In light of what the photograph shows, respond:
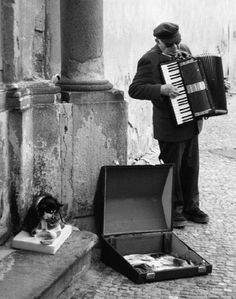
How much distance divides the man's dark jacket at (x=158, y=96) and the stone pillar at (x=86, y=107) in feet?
0.81

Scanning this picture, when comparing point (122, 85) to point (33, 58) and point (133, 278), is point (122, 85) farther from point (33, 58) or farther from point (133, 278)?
point (133, 278)

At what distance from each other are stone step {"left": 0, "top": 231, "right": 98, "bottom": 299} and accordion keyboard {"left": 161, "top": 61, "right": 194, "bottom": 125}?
1.22 m

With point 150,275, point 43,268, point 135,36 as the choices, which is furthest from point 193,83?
point 135,36

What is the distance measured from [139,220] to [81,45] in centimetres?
135

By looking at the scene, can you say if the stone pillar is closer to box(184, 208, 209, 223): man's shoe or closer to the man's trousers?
the man's trousers

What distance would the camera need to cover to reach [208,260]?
4238 millimetres

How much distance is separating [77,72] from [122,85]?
7.62 ft

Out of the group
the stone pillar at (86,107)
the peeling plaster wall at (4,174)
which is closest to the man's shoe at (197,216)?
the stone pillar at (86,107)

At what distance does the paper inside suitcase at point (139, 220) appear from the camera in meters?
4.10

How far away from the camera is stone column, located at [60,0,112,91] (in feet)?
14.2

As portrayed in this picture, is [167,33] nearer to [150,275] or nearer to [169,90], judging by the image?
[169,90]

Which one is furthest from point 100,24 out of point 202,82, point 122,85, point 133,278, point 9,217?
point 122,85

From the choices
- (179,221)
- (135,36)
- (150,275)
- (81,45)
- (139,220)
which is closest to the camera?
(150,275)

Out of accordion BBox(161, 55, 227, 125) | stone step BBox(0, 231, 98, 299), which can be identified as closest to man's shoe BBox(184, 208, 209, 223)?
accordion BBox(161, 55, 227, 125)
